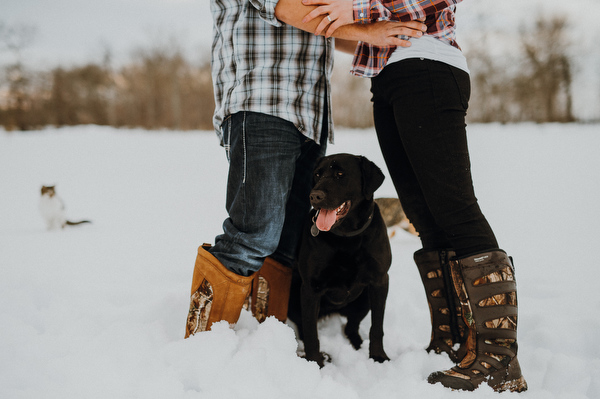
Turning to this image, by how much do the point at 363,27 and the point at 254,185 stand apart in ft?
2.30

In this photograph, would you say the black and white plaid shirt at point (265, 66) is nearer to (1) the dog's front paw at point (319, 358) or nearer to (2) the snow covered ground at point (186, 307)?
(2) the snow covered ground at point (186, 307)

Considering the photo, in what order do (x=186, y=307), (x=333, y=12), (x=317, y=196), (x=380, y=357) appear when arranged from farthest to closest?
(x=186, y=307) < (x=380, y=357) < (x=317, y=196) < (x=333, y=12)

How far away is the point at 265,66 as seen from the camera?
159 cm

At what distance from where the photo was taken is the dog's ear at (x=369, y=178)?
1832mm

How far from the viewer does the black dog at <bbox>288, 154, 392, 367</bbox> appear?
177 cm

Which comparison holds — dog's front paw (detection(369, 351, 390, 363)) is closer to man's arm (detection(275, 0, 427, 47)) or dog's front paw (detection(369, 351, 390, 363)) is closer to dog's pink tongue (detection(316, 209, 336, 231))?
dog's pink tongue (detection(316, 209, 336, 231))

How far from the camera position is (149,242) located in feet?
13.3

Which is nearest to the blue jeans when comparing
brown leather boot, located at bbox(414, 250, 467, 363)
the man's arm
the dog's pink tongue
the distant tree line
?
the dog's pink tongue

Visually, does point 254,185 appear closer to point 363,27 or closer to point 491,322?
point 363,27

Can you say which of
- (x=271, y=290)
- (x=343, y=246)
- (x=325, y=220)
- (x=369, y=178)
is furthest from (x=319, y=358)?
(x=369, y=178)

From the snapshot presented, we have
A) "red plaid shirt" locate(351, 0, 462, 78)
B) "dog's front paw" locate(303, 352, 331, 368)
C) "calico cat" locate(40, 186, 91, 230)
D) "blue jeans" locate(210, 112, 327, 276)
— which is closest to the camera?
"red plaid shirt" locate(351, 0, 462, 78)

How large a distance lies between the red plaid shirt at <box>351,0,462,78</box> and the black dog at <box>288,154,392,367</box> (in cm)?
45

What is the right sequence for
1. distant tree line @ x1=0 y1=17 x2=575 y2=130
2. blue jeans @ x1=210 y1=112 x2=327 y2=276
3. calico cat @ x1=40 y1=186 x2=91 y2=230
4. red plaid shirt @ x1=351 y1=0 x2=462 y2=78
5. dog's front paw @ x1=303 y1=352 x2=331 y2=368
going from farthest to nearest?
distant tree line @ x1=0 y1=17 x2=575 y2=130
calico cat @ x1=40 y1=186 x2=91 y2=230
dog's front paw @ x1=303 y1=352 x2=331 y2=368
blue jeans @ x1=210 y1=112 x2=327 y2=276
red plaid shirt @ x1=351 y1=0 x2=462 y2=78

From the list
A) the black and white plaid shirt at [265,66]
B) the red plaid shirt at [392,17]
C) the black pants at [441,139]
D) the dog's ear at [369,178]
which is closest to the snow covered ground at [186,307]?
the black pants at [441,139]
